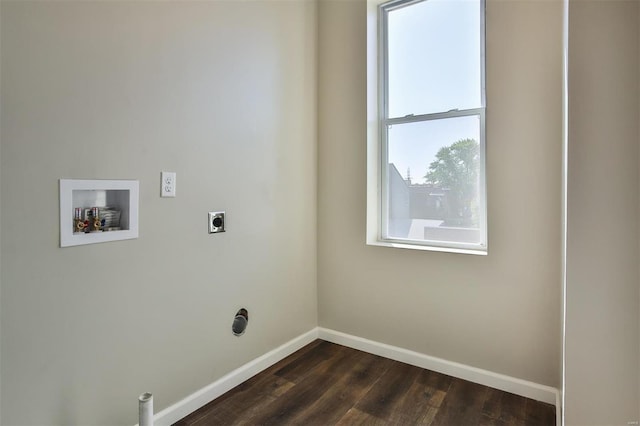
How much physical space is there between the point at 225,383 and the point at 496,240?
185cm

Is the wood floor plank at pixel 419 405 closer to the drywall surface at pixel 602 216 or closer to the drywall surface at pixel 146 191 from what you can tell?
the drywall surface at pixel 602 216

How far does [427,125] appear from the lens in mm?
2541

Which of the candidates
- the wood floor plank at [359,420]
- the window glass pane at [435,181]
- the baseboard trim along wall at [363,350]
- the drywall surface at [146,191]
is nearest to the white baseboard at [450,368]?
the baseboard trim along wall at [363,350]

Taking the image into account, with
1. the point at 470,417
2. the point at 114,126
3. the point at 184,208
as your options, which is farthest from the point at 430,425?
the point at 114,126

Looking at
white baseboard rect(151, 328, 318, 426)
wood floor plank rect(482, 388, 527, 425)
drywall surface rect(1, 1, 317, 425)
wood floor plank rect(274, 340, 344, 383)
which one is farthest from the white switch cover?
wood floor plank rect(482, 388, 527, 425)

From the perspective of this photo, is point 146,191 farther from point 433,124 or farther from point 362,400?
point 433,124

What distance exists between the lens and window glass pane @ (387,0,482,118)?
7.76ft

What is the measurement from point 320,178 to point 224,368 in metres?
1.54

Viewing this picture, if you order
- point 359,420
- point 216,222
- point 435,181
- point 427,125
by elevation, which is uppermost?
point 427,125

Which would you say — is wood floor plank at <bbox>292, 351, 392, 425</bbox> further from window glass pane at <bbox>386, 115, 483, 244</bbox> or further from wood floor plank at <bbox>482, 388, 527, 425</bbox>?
window glass pane at <bbox>386, 115, 483, 244</bbox>

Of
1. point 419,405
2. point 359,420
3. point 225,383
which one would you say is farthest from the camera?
point 225,383

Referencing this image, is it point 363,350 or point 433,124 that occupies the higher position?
point 433,124

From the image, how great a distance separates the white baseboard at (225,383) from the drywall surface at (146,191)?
0.05 m

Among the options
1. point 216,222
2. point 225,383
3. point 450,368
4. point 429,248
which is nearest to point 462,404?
point 450,368
